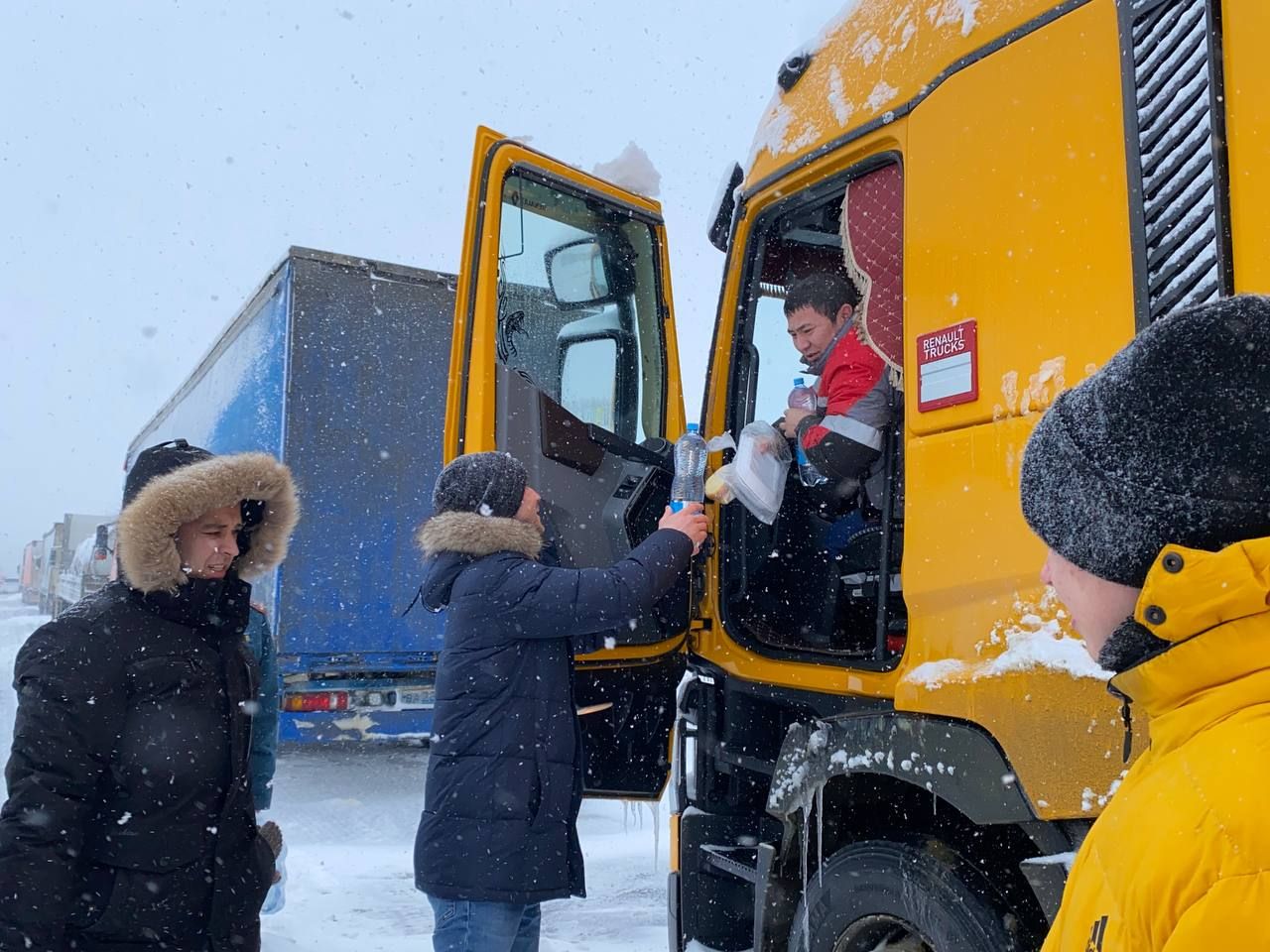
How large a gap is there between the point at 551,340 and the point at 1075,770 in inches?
92.9

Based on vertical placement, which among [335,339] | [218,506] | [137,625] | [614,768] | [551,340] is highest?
[335,339]

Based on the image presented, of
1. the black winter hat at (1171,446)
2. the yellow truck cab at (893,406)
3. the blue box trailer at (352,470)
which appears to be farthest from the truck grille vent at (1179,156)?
the blue box trailer at (352,470)

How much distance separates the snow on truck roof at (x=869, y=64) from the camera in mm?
2092

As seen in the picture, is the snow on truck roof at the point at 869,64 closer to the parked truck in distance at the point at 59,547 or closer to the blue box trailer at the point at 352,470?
the blue box trailer at the point at 352,470

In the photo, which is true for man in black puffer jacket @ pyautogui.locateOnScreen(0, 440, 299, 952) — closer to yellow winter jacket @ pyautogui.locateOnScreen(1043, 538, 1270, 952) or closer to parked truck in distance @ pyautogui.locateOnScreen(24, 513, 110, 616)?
yellow winter jacket @ pyautogui.locateOnScreen(1043, 538, 1270, 952)

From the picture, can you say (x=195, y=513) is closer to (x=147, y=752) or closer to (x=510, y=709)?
(x=147, y=752)

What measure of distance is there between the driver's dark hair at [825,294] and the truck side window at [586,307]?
84cm

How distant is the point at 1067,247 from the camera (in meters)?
1.83

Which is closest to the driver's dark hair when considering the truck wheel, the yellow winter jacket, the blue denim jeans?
the truck wheel

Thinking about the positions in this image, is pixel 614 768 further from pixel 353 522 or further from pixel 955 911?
pixel 353 522

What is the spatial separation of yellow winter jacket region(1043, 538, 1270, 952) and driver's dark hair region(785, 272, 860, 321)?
2160 millimetres

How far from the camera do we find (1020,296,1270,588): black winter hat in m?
0.84

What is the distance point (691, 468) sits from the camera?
3.02 metres

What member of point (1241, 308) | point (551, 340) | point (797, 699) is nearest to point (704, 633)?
point (797, 699)
